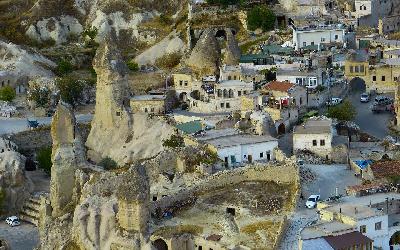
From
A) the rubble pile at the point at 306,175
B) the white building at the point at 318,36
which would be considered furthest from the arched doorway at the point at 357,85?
the rubble pile at the point at 306,175

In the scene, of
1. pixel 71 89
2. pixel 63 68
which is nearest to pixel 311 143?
pixel 71 89

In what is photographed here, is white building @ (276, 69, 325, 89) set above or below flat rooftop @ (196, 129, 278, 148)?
above

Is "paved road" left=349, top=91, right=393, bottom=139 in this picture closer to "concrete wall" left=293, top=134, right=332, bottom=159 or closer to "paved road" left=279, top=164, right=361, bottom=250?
"concrete wall" left=293, top=134, right=332, bottom=159

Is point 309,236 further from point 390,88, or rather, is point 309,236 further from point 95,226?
point 390,88

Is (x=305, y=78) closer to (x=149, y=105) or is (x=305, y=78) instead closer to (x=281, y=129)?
(x=281, y=129)

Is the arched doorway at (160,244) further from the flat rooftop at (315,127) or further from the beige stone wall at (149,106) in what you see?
the beige stone wall at (149,106)

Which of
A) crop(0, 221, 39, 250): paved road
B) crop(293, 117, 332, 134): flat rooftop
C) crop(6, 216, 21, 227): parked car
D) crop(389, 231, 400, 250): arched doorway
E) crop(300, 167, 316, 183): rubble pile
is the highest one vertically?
crop(293, 117, 332, 134): flat rooftop

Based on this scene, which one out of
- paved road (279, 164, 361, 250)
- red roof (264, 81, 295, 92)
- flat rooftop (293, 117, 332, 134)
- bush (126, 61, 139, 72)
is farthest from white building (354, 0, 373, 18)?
paved road (279, 164, 361, 250)
